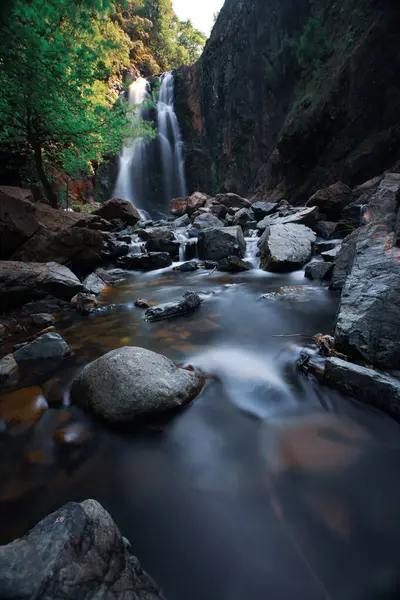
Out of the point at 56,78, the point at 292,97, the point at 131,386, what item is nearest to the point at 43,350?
the point at 131,386

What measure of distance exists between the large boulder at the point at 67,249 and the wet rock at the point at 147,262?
0.78 meters

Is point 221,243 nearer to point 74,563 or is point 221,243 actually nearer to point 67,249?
point 67,249

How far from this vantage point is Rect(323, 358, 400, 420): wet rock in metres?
1.96

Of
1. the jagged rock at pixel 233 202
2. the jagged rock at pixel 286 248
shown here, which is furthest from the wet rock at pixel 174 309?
the jagged rock at pixel 233 202

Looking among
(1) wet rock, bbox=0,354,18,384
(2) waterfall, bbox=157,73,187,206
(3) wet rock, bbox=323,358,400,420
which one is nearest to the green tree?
(1) wet rock, bbox=0,354,18,384

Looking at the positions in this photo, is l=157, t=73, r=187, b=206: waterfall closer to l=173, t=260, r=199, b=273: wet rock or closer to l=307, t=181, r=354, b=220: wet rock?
l=307, t=181, r=354, b=220: wet rock

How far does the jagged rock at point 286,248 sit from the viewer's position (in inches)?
249

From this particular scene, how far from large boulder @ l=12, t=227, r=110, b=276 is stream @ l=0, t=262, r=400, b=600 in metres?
3.95

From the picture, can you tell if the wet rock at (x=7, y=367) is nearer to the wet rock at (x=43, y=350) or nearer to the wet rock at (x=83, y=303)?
the wet rock at (x=43, y=350)

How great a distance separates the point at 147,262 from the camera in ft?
25.5

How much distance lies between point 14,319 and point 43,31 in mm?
5321

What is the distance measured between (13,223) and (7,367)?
13.3 ft

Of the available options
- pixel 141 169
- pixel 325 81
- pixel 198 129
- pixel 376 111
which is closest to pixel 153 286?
pixel 376 111

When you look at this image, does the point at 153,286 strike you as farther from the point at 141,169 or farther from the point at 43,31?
the point at 141,169
